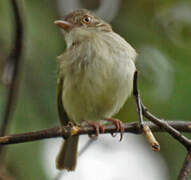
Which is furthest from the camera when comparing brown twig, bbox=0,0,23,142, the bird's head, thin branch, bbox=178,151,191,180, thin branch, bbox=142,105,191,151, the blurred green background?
the bird's head

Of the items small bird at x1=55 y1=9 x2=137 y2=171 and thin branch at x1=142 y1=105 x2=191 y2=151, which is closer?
thin branch at x1=142 y1=105 x2=191 y2=151

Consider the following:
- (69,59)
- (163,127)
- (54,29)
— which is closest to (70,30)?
(69,59)

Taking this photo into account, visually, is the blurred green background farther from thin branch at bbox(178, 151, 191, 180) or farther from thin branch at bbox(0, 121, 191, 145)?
thin branch at bbox(178, 151, 191, 180)

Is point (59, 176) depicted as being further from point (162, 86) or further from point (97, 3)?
point (97, 3)

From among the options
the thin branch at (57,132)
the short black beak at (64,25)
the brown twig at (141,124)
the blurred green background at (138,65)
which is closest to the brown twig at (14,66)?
the blurred green background at (138,65)

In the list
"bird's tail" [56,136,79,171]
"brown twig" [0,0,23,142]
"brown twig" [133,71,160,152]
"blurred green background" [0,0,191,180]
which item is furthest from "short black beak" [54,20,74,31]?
"brown twig" [133,71,160,152]

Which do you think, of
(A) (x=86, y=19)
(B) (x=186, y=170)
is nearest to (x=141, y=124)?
(B) (x=186, y=170)
